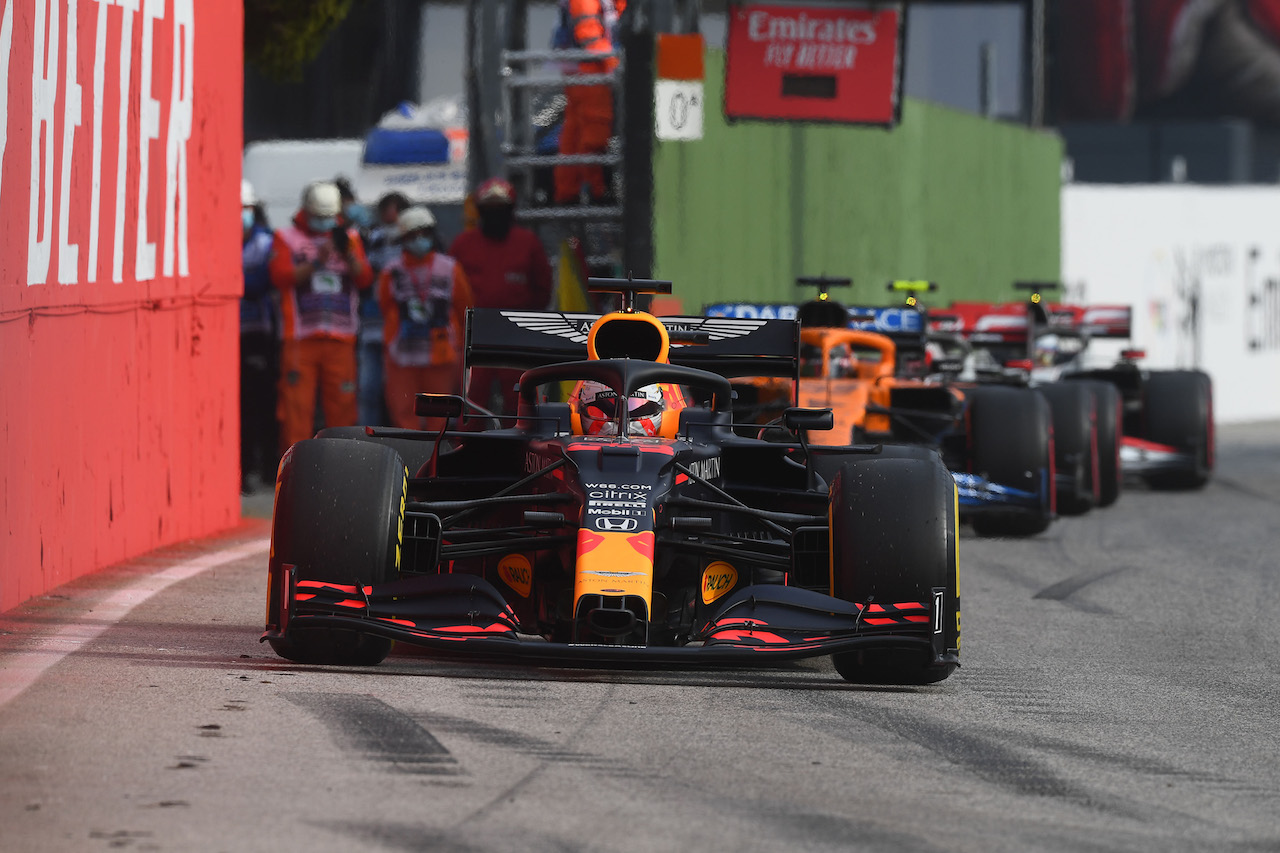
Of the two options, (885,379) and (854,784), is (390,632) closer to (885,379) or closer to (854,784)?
(854,784)

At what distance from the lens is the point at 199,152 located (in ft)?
40.6

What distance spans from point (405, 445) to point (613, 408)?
4.05ft

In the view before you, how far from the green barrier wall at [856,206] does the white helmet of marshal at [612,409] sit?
27.6ft

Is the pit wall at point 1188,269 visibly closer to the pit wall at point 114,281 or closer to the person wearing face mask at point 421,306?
the person wearing face mask at point 421,306

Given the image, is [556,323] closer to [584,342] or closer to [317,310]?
[584,342]

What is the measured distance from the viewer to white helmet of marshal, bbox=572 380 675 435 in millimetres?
8633

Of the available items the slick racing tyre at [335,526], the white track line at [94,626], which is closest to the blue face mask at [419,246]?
the white track line at [94,626]

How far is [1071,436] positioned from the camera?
14672mm

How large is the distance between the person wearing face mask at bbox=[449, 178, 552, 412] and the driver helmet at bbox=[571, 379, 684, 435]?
20.7 feet

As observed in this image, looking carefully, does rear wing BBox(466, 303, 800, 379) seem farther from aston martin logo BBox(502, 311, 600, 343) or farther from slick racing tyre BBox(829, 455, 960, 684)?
slick racing tyre BBox(829, 455, 960, 684)

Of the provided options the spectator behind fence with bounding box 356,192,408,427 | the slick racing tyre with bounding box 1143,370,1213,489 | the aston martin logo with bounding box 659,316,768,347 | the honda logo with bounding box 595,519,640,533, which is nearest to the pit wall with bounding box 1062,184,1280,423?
the slick racing tyre with bounding box 1143,370,1213,489

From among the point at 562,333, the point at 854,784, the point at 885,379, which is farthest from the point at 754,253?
the point at 854,784

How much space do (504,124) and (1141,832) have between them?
40.7 feet

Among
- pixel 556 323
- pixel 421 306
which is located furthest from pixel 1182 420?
pixel 556 323
